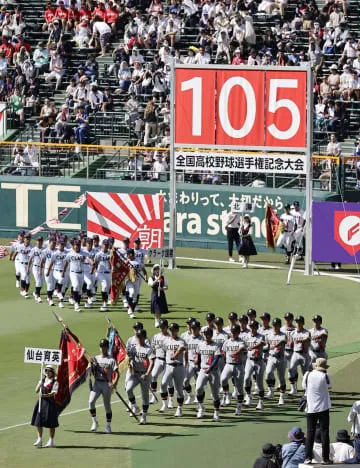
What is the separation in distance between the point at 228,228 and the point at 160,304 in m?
8.91

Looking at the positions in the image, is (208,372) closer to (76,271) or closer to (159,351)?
(159,351)

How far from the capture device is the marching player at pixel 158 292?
33938 mm

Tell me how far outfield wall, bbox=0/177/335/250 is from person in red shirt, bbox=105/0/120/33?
898 centimetres

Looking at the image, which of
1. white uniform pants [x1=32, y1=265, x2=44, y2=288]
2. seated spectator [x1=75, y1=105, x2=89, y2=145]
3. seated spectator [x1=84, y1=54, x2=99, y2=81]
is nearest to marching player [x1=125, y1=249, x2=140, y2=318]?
white uniform pants [x1=32, y1=265, x2=44, y2=288]

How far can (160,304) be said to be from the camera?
3425cm

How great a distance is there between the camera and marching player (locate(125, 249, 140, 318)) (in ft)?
117

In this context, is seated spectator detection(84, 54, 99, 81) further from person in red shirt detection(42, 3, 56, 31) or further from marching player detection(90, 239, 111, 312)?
→ marching player detection(90, 239, 111, 312)

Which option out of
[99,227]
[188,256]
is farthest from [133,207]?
[188,256]

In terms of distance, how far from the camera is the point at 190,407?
88.4 feet

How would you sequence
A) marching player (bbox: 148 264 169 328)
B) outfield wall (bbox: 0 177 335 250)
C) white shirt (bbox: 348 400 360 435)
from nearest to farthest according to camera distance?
white shirt (bbox: 348 400 360 435) → marching player (bbox: 148 264 169 328) → outfield wall (bbox: 0 177 335 250)

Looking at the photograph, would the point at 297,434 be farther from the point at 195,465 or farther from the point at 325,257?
the point at 325,257

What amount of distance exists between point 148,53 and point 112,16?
10.0 feet

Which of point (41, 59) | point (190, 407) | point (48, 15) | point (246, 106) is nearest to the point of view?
point (190, 407)

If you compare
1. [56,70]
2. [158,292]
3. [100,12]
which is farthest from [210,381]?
[100,12]
